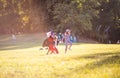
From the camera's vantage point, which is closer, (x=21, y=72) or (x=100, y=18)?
(x=21, y=72)

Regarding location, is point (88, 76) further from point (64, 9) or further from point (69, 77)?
point (64, 9)

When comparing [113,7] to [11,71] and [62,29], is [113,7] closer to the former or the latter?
[62,29]

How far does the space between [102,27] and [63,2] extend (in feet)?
37.2

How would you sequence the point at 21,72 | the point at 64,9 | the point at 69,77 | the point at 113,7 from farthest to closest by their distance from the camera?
the point at 113,7
the point at 64,9
the point at 21,72
the point at 69,77

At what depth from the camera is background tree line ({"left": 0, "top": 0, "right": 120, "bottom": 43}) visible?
56000mm

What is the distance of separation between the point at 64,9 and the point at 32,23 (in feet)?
39.5

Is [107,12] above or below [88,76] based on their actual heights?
below

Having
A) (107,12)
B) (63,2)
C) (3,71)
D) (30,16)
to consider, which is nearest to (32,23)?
(30,16)

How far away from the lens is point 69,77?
12.6 meters

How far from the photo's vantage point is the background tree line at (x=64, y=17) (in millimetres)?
56000

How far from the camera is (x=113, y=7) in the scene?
63062 mm

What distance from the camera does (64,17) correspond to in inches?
2221

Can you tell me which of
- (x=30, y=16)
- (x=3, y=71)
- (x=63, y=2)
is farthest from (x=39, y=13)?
(x=3, y=71)

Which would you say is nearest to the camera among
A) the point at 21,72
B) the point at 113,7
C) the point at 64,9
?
the point at 21,72
